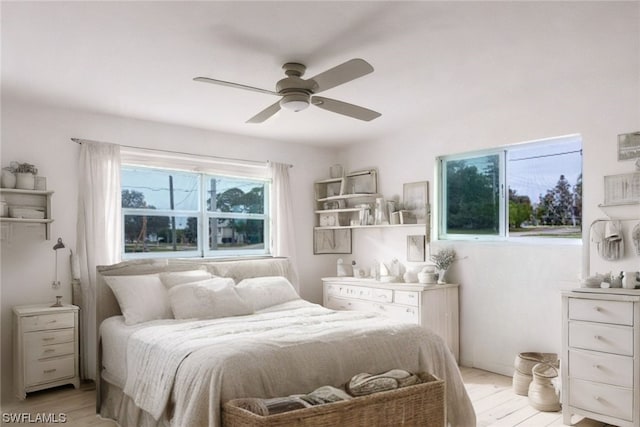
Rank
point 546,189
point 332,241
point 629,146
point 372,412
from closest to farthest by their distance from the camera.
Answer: point 372,412 → point 629,146 → point 546,189 → point 332,241

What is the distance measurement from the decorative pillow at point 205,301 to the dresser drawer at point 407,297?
4.86 ft

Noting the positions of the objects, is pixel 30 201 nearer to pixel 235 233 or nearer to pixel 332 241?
pixel 235 233

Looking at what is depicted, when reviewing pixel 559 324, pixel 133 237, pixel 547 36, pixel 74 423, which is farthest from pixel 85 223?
pixel 559 324

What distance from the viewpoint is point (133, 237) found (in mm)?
4527

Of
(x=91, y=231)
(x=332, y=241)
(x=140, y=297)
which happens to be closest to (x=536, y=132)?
(x=332, y=241)

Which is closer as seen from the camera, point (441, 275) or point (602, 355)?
point (602, 355)

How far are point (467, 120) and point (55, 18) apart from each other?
11.4 ft

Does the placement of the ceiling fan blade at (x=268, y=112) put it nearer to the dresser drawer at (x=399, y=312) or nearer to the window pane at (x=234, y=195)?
the window pane at (x=234, y=195)

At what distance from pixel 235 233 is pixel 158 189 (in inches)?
39.5

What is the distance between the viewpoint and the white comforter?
7.74 feet

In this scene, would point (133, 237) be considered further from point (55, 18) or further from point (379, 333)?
point (379, 333)

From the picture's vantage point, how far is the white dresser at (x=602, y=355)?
9.41 ft

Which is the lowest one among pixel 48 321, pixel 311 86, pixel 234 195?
pixel 48 321

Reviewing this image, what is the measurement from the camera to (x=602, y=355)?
9.84 ft
